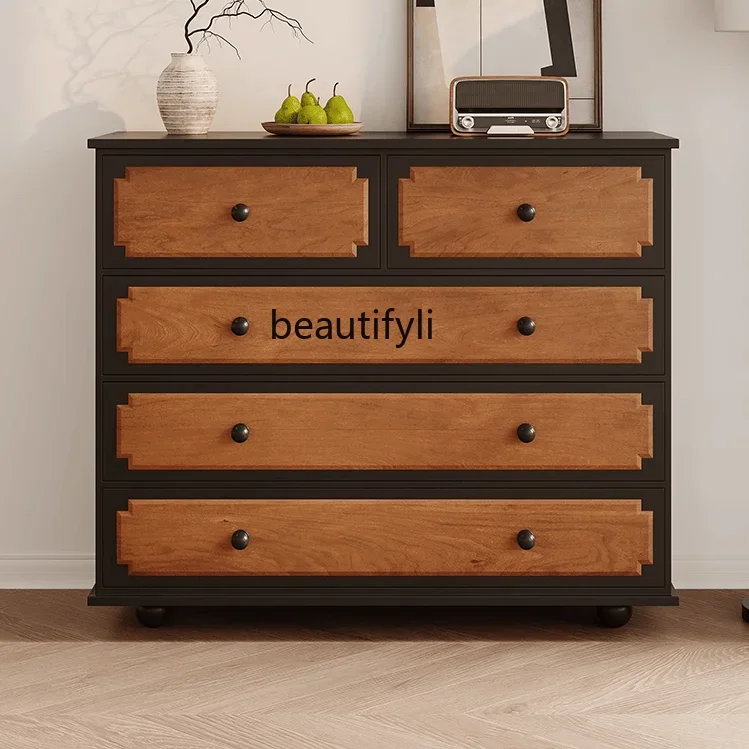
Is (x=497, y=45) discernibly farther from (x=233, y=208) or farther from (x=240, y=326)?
(x=240, y=326)

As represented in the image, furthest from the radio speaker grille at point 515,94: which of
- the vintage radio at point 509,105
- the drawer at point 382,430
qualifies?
the drawer at point 382,430

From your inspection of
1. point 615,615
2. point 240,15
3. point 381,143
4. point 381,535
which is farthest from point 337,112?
point 615,615

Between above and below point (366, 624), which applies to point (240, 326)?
above

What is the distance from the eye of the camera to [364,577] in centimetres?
266

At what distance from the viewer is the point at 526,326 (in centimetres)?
258

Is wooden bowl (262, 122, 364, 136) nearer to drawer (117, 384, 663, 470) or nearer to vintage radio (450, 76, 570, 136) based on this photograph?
vintage radio (450, 76, 570, 136)

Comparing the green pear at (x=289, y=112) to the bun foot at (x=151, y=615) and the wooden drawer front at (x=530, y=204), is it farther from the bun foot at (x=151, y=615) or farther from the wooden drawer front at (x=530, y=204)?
the bun foot at (x=151, y=615)

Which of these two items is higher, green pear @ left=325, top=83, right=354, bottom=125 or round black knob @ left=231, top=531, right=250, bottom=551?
green pear @ left=325, top=83, right=354, bottom=125

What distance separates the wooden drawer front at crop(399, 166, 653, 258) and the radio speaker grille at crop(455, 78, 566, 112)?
24 cm

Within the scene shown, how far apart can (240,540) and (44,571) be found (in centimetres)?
82

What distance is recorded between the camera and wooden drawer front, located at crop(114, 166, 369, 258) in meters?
2.56

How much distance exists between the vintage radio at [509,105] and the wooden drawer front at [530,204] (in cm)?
20

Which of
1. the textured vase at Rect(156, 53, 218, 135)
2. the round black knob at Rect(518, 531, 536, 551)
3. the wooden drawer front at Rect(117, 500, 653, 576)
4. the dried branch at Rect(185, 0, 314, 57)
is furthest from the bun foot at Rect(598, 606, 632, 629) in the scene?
the dried branch at Rect(185, 0, 314, 57)

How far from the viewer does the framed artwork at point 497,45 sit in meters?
3.00
